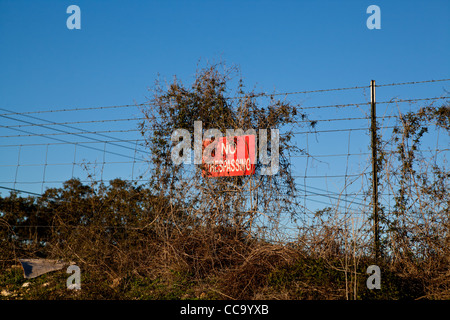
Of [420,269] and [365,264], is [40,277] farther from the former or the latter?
[420,269]

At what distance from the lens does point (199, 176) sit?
10781 mm

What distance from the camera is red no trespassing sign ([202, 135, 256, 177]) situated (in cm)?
1045

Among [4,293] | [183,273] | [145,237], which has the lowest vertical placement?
[4,293]

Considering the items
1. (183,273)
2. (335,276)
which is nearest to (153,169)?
(183,273)

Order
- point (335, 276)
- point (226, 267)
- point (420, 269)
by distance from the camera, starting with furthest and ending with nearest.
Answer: point (226, 267) → point (420, 269) → point (335, 276)

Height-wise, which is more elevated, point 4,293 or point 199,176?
point 199,176

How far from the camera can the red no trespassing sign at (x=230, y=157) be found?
10.5m

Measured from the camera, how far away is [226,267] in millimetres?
9320

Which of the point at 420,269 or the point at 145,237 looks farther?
the point at 145,237

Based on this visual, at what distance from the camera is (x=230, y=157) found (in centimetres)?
1065

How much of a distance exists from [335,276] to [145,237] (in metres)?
4.60
